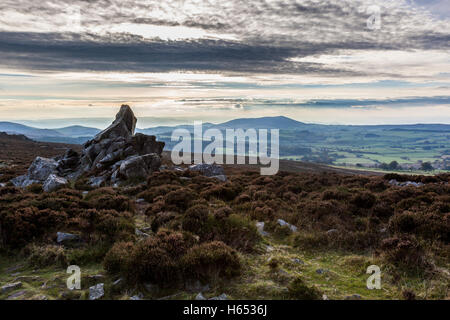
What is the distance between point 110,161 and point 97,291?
25743 millimetres

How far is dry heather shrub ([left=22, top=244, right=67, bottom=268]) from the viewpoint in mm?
7956

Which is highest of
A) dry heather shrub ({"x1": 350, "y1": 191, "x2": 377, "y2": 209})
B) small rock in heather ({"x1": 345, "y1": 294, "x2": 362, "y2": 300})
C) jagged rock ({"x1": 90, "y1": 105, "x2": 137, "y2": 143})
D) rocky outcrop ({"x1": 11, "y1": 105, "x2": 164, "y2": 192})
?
jagged rock ({"x1": 90, "y1": 105, "x2": 137, "y2": 143})

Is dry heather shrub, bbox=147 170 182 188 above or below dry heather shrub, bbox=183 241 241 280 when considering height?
above

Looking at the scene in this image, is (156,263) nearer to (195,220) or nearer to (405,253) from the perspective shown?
(195,220)

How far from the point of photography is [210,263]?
701cm

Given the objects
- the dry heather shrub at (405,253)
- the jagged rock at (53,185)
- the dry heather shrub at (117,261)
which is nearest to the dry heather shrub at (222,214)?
the dry heather shrub at (117,261)

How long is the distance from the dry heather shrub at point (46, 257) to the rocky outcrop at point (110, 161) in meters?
17.0

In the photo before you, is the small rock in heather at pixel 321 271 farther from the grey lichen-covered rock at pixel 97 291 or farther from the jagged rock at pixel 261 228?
the grey lichen-covered rock at pixel 97 291

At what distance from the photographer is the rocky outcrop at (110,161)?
26.2 metres

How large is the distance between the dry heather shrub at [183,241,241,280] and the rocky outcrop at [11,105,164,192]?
19.9 meters

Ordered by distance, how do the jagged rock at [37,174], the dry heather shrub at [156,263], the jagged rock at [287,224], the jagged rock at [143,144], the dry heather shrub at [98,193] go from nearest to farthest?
the dry heather shrub at [156,263]
the jagged rock at [287,224]
the dry heather shrub at [98,193]
the jagged rock at [37,174]
the jagged rock at [143,144]

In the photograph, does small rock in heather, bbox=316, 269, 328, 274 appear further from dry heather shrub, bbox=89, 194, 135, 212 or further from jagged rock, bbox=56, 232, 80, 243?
dry heather shrub, bbox=89, 194, 135, 212

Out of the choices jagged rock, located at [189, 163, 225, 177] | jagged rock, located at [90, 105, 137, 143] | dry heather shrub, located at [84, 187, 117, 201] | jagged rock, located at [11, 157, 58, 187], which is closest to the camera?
dry heather shrub, located at [84, 187, 117, 201]

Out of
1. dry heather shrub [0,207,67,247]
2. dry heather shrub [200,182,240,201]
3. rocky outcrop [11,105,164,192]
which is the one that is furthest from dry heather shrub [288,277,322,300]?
rocky outcrop [11,105,164,192]
